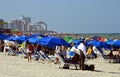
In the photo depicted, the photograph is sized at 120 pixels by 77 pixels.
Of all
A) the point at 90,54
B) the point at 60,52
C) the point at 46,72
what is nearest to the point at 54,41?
the point at 60,52

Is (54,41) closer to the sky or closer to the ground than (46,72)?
closer to the sky

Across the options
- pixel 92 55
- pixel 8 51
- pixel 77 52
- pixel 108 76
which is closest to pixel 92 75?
pixel 108 76

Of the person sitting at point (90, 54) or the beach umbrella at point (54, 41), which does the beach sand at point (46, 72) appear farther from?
the person sitting at point (90, 54)

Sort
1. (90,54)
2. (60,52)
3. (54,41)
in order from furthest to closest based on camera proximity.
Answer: (90,54)
(54,41)
(60,52)

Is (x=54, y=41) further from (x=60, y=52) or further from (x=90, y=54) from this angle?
(x=90, y=54)

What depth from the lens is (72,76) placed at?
549 inches

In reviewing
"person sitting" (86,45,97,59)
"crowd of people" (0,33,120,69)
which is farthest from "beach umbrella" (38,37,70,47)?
"person sitting" (86,45,97,59)

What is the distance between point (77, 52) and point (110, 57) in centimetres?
957

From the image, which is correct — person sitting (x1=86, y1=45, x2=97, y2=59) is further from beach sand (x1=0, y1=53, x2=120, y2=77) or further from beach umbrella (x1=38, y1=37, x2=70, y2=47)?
beach sand (x1=0, y1=53, x2=120, y2=77)

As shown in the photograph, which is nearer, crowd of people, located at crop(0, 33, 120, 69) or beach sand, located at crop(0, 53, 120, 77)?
beach sand, located at crop(0, 53, 120, 77)

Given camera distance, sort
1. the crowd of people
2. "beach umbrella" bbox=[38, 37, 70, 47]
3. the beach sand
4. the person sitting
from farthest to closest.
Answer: the person sitting < "beach umbrella" bbox=[38, 37, 70, 47] < the crowd of people < the beach sand

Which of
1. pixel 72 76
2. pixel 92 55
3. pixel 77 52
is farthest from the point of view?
pixel 92 55

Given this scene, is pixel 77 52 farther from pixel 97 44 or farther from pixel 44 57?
pixel 97 44

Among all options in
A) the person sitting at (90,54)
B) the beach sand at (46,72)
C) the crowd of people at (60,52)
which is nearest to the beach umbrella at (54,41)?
the crowd of people at (60,52)
